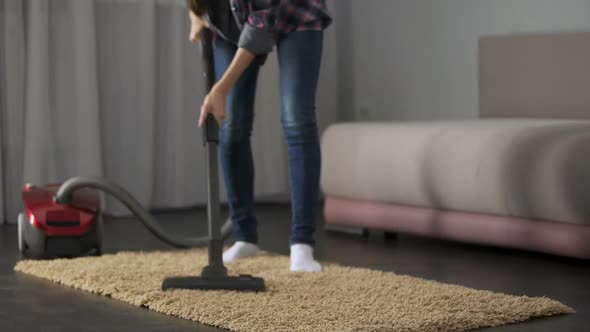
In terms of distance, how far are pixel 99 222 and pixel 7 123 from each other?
1.09m

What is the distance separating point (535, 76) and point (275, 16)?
1.63 m

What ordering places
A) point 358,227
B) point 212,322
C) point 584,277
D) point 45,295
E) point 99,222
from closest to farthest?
point 212,322 → point 45,295 → point 584,277 → point 99,222 → point 358,227

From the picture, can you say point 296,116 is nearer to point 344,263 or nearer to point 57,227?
point 344,263

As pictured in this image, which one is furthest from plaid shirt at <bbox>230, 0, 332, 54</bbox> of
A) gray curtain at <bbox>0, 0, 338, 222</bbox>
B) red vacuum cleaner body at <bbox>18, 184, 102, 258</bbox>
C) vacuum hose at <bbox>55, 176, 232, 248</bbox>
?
gray curtain at <bbox>0, 0, 338, 222</bbox>

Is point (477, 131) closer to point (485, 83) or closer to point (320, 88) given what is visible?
point (485, 83)

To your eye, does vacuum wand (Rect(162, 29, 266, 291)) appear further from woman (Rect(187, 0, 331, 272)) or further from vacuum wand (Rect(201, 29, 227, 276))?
woman (Rect(187, 0, 331, 272))

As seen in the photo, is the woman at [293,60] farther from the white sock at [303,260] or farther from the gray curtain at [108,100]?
the gray curtain at [108,100]

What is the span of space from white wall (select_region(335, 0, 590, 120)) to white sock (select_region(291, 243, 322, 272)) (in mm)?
1820

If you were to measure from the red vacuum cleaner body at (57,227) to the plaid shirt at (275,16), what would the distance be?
749 millimetres

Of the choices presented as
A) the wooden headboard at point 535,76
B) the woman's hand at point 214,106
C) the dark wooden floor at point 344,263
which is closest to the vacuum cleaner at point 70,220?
the dark wooden floor at point 344,263

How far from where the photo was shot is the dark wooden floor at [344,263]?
6.57 ft

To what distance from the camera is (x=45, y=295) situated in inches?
91.0

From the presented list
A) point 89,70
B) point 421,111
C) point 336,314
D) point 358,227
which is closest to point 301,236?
point 336,314

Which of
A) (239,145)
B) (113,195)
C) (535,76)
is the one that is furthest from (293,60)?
(535,76)
